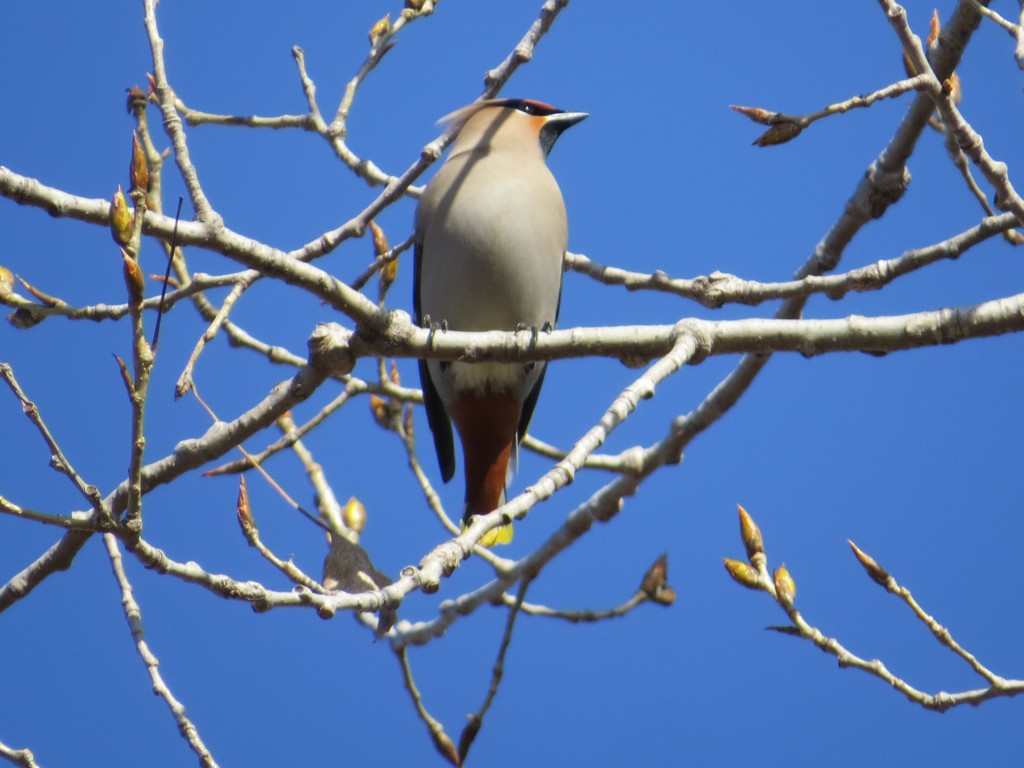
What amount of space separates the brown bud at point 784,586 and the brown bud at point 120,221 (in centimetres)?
196

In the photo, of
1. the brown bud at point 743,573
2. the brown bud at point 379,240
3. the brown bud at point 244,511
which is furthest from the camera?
the brown bud at point 379,240

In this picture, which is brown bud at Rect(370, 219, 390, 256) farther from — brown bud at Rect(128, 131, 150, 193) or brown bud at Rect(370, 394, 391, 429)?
brown bud at Rect(128, 131, 150, 193)

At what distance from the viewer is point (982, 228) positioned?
3053mm

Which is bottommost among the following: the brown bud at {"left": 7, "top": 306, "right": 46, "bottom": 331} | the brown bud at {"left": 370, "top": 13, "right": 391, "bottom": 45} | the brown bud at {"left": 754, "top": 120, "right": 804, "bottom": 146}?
the brown bud at {"left": 754, "top": 120, "right": 804, "bottom": 146}

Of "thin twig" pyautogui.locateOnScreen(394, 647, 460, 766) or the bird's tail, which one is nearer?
"thin twig" pyautogui.locateOnScreen(394, 647, 460, 766)

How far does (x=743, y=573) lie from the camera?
10.5ft

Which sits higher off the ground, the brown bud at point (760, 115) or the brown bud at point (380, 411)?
the brown bud at point (380, 411)

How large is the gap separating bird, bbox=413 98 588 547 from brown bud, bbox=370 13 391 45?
49cm

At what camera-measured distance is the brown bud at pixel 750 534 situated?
3201 millimetres

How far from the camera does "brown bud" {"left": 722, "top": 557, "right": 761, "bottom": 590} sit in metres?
3.18

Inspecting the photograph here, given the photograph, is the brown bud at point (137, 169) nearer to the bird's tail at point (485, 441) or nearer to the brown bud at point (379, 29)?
the brown bud at point (379, 29)

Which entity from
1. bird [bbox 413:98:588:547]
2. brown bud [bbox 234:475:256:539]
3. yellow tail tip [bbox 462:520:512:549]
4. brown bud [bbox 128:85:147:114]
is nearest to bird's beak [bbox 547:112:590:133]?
bird [bbox 413:98:588:547]

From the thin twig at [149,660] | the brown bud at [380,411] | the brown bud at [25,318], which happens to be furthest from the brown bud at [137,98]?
the brown bud at [380,411]

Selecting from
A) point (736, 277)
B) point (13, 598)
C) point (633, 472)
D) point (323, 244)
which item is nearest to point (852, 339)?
point (736, 277)
